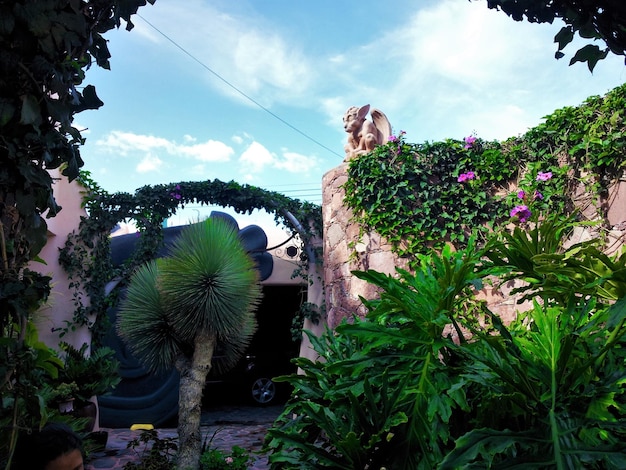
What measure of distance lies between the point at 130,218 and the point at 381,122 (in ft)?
12.3

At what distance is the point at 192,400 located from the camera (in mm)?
4305

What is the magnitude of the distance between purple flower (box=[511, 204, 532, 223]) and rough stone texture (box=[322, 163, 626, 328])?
31 cm

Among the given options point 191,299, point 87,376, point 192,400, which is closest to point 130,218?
point 87,376

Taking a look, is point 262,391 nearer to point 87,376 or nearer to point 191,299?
point 87,376

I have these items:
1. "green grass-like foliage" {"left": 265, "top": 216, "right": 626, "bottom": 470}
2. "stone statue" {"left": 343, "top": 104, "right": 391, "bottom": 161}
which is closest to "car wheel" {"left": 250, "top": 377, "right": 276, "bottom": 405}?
"stone statue" {"left": 343, "top": 104, "right": 391, "bottom": 161}

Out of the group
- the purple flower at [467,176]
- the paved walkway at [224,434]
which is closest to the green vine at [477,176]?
Answer: the purple flower at [467,176]

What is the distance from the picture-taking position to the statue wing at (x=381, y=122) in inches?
219

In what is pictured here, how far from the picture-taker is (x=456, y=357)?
4.72 feet

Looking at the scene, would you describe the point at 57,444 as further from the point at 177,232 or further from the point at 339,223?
the point at 177,232

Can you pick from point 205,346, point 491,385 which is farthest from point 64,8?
point 205,346

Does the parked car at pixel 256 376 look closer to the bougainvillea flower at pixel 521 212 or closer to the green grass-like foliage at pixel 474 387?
the bougainvillea flower at pixel 521 212

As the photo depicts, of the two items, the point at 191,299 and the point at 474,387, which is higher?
the point at 191,299

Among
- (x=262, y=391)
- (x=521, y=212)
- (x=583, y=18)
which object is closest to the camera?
(x=583, y=18)

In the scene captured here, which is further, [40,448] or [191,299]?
[191,299]
